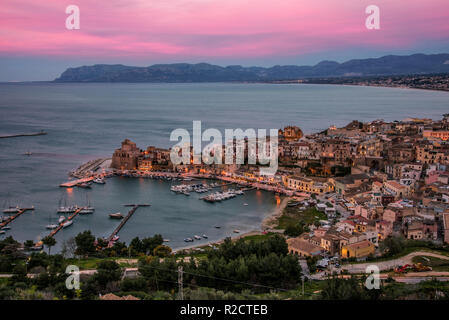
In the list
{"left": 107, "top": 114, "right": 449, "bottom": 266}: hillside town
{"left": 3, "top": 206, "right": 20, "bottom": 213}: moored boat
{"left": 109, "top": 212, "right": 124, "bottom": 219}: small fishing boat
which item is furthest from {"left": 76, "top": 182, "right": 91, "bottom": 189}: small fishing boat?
{"left": 109, "top": 212, "right": 124, "bottom": 219}: small fishing boat

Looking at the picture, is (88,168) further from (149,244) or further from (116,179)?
(149,244)

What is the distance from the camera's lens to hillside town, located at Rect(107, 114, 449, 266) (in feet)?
33.1

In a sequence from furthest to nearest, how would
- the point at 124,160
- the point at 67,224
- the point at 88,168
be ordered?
the point at 124,160
the point at 88,168
the point at 67,224

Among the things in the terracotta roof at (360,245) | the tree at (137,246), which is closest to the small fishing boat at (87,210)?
the tree at (137,246)

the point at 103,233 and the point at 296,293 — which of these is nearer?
the point at 296,293

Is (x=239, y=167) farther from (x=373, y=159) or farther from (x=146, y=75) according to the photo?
(x=146, y=75)

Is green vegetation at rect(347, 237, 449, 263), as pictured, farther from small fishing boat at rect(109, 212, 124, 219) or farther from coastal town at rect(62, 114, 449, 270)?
small fishing boat at rect(109, 212, 124, 219)

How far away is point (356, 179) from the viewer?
15133 mm

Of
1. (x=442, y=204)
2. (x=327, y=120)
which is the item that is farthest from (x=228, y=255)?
(x=327, y=120)

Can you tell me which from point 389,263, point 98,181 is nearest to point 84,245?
point 389,263

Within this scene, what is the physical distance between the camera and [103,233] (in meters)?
12.0

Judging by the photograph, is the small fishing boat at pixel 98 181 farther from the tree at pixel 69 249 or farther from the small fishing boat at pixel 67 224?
the tree at pixel 69 249

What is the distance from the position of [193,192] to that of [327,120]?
24.2 meters

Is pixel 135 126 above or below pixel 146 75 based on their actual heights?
below
